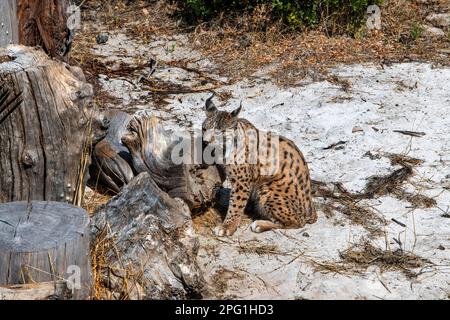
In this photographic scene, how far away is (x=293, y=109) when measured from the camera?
9227 mm

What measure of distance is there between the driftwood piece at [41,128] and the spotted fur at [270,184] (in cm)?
119

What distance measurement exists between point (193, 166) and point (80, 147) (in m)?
1.20

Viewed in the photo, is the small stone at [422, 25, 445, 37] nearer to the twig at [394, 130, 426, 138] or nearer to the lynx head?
the twig at [394, 130, 426, 138]

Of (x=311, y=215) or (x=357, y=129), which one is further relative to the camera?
(x=357, y=129)

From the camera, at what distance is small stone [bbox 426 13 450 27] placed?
11.1 m

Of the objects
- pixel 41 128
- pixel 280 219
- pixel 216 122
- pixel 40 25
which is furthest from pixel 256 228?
pixel 40 25

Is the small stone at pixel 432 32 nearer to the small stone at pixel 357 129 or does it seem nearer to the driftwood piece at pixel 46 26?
the small stone at pixel 357 129

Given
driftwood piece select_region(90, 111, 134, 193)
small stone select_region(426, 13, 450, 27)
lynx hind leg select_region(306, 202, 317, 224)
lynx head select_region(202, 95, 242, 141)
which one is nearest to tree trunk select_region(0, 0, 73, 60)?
driftwood piece select_region(90, 111, 134, 193)

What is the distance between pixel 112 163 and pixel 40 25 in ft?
5.88

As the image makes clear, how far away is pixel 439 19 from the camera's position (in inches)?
441

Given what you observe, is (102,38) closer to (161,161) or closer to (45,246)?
(161,161)

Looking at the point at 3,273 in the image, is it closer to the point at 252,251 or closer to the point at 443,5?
Result: the point at 252,251

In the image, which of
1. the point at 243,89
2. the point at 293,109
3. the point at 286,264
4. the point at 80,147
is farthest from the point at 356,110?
the point at 80,147

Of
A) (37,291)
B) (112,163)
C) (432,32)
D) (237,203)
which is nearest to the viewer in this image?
(37,291)
